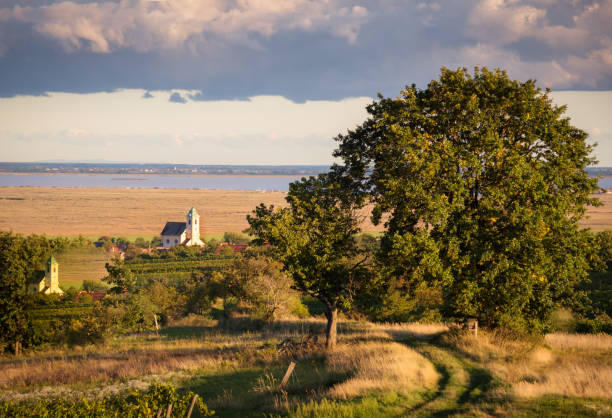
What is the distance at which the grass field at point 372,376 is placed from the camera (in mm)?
13477

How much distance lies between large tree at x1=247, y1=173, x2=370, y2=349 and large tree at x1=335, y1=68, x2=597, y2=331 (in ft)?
6.14

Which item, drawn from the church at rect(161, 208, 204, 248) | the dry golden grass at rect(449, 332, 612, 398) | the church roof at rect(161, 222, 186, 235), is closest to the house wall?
the church at rect(161, 208, 204, 248)

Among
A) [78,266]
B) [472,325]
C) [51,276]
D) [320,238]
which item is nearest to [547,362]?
[472,325]

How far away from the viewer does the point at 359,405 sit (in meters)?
13.3

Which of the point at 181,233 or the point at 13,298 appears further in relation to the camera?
the point at 181,233

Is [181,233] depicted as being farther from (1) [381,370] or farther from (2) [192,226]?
(1) [381,370]

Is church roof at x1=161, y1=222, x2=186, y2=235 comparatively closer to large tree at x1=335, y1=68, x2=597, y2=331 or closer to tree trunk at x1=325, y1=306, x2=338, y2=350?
tree trunk at x1=325, y1=306, x2=338, y2=350

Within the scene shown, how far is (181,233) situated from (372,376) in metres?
145

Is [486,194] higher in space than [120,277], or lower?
higher

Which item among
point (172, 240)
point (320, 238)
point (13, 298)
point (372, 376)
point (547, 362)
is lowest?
point (172, 240)

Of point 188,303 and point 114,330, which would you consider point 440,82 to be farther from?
point 188,303

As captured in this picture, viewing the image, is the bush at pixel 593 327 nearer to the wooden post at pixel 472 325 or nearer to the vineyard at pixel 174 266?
the wooden post at pixel 472 325

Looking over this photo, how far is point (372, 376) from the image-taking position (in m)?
15.9

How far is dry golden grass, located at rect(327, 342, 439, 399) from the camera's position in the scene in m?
14.9
